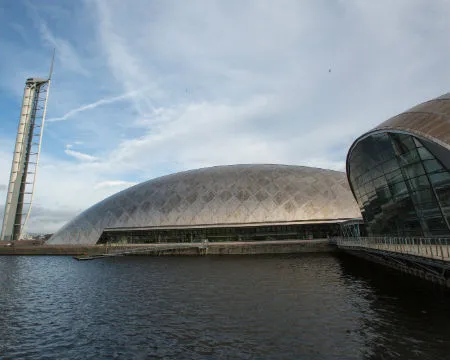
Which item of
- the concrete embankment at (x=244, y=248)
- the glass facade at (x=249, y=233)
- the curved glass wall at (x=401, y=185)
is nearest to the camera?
the curved glass wall at (x=401, y=185)

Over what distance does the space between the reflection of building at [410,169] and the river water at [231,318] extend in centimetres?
476

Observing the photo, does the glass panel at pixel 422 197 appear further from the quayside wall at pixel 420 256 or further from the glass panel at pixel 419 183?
→ the quayside wall at pixel 420 256

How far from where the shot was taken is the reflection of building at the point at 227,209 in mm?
56812

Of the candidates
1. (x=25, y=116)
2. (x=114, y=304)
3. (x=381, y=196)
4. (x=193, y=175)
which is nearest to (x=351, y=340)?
(x=114, y=304)

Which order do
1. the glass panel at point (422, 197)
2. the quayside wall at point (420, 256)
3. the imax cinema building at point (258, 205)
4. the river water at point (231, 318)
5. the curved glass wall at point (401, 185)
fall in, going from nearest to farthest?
the river water at point (231, 318) < the quayside wall at point (420, 256) < the curved glass wall at point (401, 185) < the glass panel at point (422, 197) < the imax cinema building at point (258, 205)

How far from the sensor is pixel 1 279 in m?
31.1

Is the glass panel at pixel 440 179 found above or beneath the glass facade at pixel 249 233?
above

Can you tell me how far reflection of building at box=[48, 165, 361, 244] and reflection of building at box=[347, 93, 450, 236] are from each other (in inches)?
948

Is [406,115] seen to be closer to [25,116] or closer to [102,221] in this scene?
[102,221]

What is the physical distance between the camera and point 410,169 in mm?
24719

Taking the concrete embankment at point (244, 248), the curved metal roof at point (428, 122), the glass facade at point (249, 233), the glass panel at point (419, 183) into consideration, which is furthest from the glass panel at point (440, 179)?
the glass facade at point (249, 233)

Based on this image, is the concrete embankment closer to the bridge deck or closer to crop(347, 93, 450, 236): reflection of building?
the bridge deck

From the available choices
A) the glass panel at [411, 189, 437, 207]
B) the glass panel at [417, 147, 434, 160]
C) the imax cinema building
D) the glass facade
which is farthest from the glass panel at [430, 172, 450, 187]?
the glass facade

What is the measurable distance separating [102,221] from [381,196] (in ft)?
172
